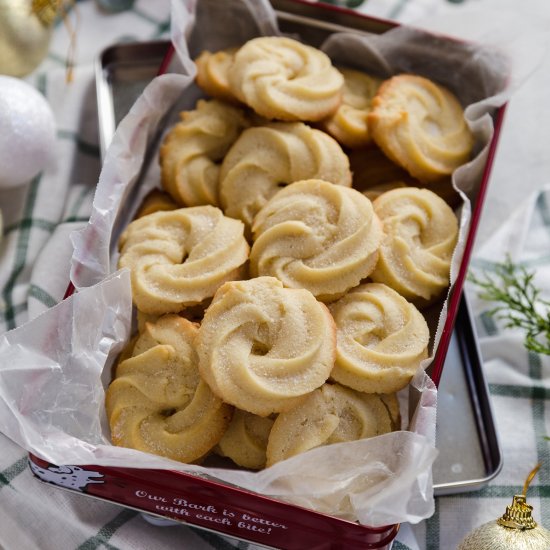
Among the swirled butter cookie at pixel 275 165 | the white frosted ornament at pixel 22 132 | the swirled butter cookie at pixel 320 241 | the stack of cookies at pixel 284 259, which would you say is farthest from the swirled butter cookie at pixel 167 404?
the white frosted ornament at pixel 22 132

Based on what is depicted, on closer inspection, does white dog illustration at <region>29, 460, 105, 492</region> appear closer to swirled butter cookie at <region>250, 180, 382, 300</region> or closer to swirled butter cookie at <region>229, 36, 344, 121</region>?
swirled butter cookie at <region>250, 180, 382, 300</region>

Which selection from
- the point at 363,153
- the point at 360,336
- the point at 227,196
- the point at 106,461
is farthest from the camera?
the point at 363,153

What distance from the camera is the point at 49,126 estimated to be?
5.51 feet

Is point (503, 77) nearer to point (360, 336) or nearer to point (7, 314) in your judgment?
point (360, 336)

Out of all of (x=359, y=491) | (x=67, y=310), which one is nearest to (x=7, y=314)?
(x=67, y=310)

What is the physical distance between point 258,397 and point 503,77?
79 cm

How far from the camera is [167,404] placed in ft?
4.19

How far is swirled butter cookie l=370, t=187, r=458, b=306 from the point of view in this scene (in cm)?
136

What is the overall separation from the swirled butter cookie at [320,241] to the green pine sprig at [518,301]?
403 millimetres

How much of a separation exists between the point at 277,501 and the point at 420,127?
0.70 meters

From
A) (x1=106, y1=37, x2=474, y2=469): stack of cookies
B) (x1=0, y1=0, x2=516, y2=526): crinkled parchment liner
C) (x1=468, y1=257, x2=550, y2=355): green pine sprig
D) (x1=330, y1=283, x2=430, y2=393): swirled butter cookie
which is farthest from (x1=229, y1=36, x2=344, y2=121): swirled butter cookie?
(x1=468, y1=257, x2=550, y2=355): green pine sprig

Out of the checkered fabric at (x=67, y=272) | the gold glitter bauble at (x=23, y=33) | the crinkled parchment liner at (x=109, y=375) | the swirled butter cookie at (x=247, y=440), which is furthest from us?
the gold glitter bauble at (x=23, y=33)

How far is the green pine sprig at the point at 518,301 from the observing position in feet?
5.22

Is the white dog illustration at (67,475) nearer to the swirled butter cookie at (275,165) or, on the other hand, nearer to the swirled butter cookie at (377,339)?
the swirled butter cookie at (377,339)
